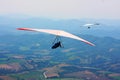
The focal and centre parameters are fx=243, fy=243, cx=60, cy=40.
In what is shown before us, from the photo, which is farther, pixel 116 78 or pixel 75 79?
pixel 116 78

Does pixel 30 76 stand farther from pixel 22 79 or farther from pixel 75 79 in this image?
pixel 75 79

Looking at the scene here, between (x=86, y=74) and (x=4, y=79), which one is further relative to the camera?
(x=86, y=74)

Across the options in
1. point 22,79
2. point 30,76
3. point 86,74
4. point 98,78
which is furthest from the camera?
point 86,74

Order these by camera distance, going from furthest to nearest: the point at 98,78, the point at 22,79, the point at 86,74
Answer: the point at 86,74
the point at 98,78
the point at 22,79

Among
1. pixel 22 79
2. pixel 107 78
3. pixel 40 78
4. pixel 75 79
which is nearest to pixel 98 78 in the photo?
pixel 107 78

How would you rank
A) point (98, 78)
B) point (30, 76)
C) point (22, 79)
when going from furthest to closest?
point (98, 78) < point (30, 76) < point (22, 79)

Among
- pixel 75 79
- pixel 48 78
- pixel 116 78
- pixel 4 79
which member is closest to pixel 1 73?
pixel 4 79

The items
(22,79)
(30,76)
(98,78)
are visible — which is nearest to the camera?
(22,79)

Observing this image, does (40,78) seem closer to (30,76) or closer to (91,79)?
(30,76)
